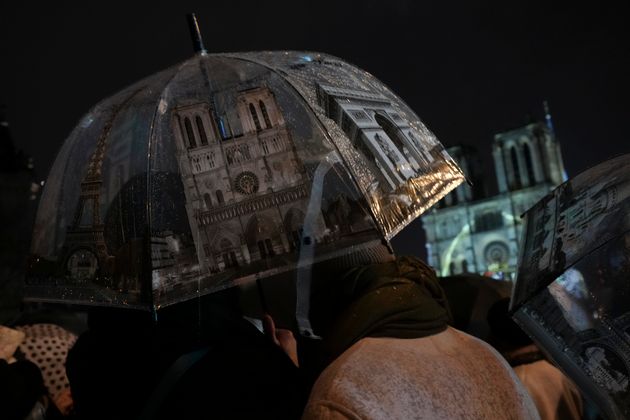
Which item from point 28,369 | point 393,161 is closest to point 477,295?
point 393,161

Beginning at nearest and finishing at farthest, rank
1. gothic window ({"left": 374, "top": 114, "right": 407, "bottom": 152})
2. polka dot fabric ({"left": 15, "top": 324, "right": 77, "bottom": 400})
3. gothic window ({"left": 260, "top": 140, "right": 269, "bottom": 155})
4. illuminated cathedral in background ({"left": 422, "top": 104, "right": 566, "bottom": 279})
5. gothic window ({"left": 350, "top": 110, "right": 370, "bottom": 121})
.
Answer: gothic window ({"left": 260, "top": 140, "right": 269, "bottom": 155}) → gothic window ({"left": 350, "top": 110, "right": 370, "bottom": 121}) → gothic window ({"left": 374, "top": 114, "right": 407, "bottom": 152}) → polka dot fabric ({"left": 15, "top": 324, "right": 77, "bottom": 400}) → illuminated cathedral in background ({"left": 422, "top": 104, "right": 566, "bottom": 279})

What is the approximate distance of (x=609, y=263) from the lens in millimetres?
2027

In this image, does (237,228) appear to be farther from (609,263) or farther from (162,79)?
(609,263)

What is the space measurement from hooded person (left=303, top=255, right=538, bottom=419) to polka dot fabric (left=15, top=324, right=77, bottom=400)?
93.7 inches

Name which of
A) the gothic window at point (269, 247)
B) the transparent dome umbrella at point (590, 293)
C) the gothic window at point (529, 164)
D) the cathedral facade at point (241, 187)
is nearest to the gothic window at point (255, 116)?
the cathedral facade at point (241, 187)

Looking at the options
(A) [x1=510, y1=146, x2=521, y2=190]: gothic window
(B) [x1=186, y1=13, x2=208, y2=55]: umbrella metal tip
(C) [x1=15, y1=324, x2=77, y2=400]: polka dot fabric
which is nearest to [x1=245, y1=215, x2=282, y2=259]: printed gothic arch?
(B) [x1=186, y1=13, x2=208, y2=55]: umbrella metal tip

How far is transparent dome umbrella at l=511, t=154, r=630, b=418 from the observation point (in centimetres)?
199

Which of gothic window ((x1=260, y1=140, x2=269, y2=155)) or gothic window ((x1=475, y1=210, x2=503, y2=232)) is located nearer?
gothic window ((x1=260, y1=140, x2=269, y2=155))

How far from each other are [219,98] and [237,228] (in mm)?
590

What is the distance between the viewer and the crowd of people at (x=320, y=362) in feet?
6.06

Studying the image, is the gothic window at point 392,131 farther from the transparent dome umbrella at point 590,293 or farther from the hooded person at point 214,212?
the transparent dome umbrella at point 590,293

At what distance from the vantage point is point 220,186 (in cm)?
225

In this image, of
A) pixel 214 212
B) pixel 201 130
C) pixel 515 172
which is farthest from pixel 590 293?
pixel 515 172

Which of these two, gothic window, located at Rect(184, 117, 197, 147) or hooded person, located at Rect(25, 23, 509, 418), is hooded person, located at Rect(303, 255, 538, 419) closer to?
hooded person, located at Rect(25, 23, 509, 418)
